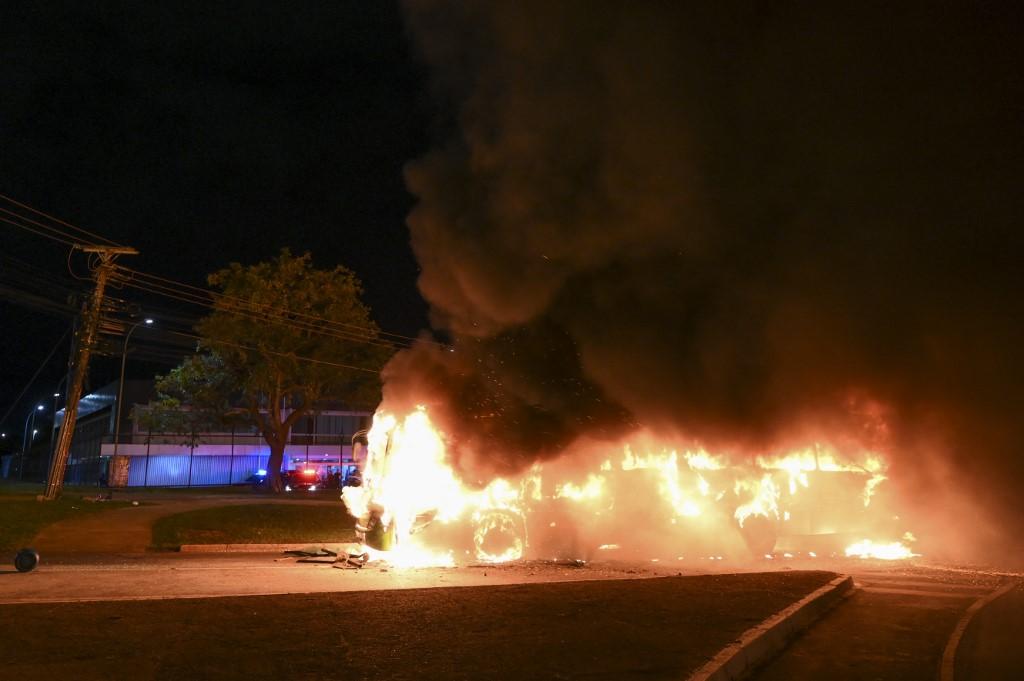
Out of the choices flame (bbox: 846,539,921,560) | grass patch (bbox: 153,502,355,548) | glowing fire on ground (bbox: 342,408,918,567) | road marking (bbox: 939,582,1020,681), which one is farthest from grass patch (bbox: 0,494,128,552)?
flame (bbox: 846,539,921,560)

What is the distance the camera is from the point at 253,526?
21.5 metres

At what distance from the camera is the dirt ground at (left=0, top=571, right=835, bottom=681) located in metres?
6.93

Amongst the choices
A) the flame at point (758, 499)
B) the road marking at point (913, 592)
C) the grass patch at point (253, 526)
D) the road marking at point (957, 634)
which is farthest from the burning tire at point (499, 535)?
the road marking at point (957, 634)

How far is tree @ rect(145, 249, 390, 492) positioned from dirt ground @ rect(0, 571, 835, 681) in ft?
83.0

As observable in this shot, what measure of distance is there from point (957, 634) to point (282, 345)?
3071 cm

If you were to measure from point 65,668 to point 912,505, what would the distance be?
853 inches

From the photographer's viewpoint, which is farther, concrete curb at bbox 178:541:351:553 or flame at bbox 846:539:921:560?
flame at bbox 846:539:921:560

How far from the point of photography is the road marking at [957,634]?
7.77m

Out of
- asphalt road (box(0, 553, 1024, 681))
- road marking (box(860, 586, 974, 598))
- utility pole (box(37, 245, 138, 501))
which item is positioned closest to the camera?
asphalt road (box(0, 553, 1024, 681))

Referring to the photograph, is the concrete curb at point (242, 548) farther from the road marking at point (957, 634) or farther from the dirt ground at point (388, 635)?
the road marking at point (957, 634)

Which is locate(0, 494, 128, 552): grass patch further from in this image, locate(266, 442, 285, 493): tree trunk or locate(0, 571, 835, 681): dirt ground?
locate(266, 442, 285, 493): tree trunk

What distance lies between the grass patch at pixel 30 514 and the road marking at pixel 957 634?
1719 cm

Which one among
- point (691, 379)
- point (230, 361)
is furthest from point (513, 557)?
point (230, 361)

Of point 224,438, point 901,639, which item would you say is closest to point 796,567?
point 901,639
